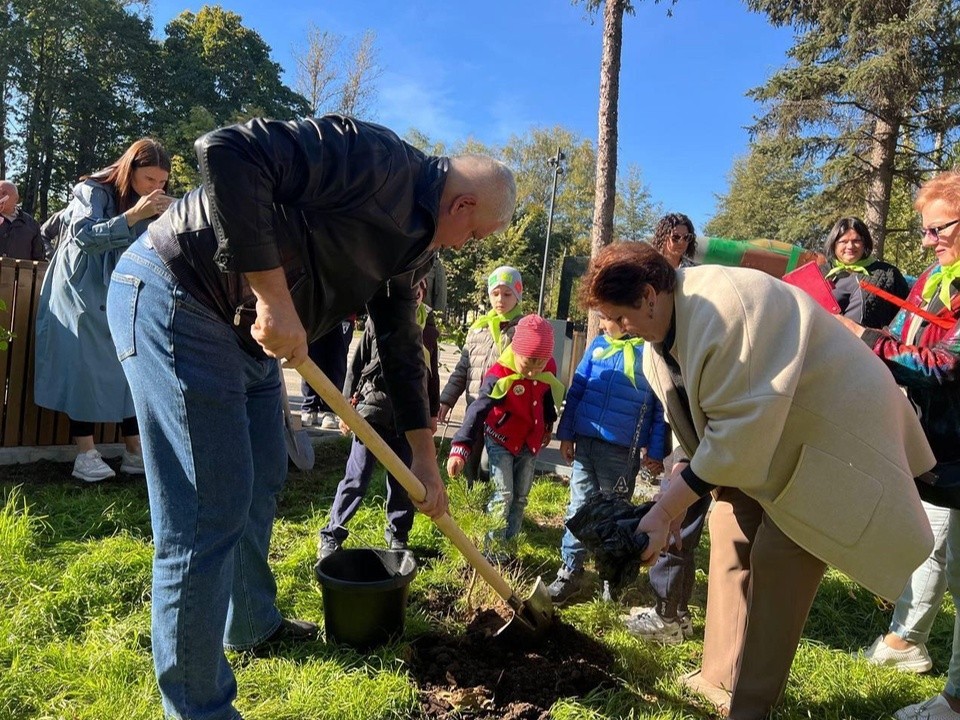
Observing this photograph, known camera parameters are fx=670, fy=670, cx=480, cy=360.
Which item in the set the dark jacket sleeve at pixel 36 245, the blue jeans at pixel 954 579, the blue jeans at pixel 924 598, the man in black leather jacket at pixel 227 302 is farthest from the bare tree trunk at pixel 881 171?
the man in black leather jacket at pixel 227 302

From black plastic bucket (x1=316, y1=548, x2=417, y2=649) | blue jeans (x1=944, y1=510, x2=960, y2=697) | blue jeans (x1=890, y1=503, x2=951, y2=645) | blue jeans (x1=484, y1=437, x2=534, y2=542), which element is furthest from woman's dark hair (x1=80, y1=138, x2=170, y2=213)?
blue jeans (x1=890, y1=503, x2=951, y2=645)

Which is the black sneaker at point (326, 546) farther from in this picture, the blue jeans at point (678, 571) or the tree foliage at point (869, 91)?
the tree foliage at point (869, 91)

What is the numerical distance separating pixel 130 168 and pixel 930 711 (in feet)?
Result: 15.8

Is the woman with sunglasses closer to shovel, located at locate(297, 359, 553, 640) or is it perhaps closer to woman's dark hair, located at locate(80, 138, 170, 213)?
shovel, located at locate(297, 359, 553, 640)

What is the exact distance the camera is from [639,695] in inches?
99.3

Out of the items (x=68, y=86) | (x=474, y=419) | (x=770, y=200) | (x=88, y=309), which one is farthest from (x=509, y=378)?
(x=68, y=86)

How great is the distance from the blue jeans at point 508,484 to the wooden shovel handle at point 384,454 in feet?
3.40

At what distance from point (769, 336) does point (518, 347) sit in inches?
74.8

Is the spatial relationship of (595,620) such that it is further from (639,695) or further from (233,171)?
(233,171)

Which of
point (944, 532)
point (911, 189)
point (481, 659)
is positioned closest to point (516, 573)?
point (481, 659)

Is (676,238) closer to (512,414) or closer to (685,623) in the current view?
(512,414)

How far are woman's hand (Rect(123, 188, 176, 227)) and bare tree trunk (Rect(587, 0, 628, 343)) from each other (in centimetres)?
551

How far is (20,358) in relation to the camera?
14.8ft

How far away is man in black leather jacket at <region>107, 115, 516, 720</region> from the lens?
1796 mm
